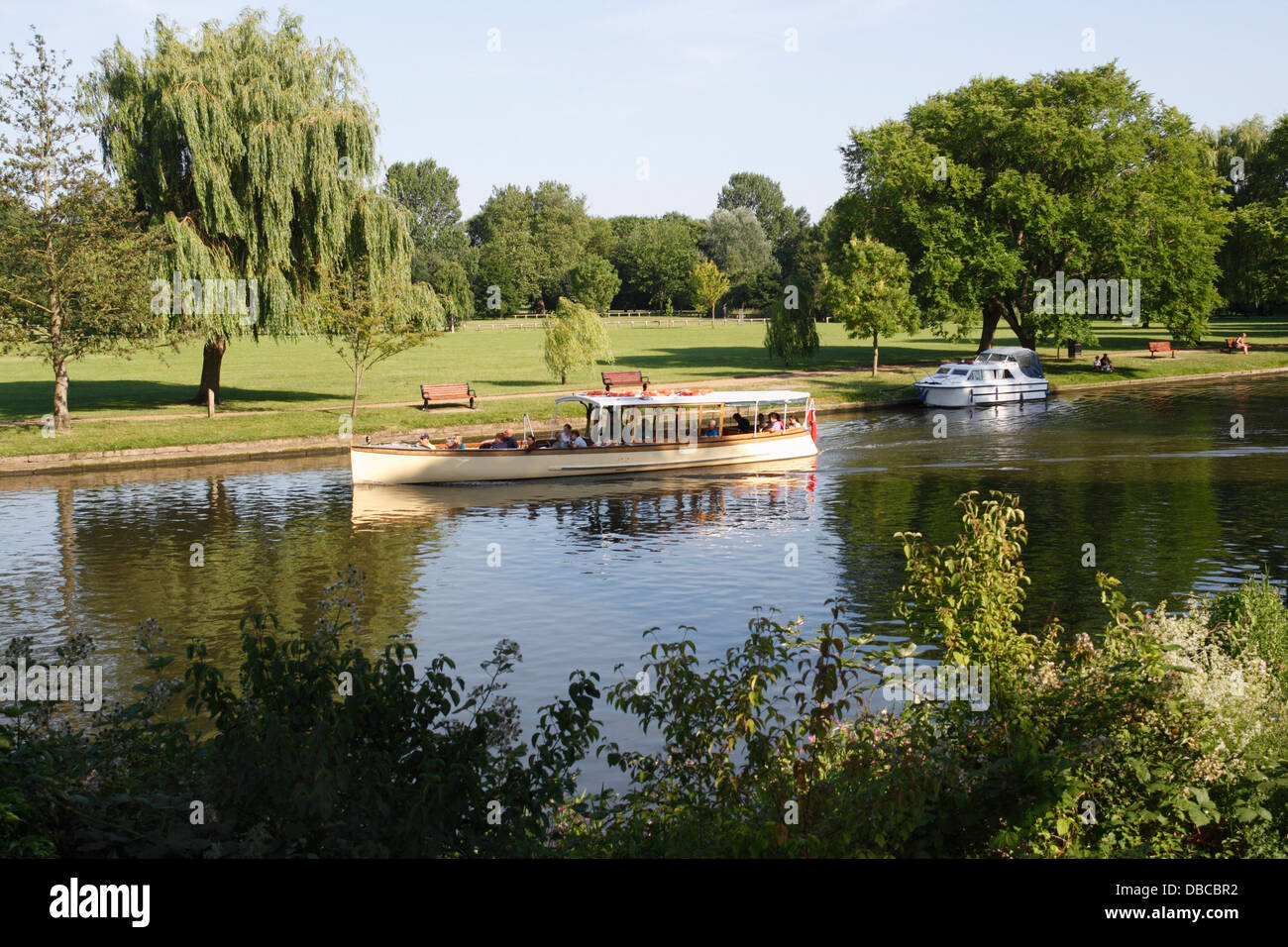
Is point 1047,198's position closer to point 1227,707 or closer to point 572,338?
point 572,338

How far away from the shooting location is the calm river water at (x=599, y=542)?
18.7 metres

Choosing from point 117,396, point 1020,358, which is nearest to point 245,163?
point 117,396

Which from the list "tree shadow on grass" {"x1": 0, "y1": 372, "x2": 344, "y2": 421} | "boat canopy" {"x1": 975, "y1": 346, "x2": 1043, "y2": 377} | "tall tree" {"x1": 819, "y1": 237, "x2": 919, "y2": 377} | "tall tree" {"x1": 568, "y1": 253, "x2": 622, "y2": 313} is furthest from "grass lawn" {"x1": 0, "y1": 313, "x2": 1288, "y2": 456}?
"tall tree" {"x1": 568, "y1": 253, "x2": 622, "y2": 313}

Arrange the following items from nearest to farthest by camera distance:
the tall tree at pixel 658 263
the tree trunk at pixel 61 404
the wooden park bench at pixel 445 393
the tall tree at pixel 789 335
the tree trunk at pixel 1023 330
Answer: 1. the tree trunk at pixel 61 404
2. the wooden park bench at pixel 445 393
3. the tree trunk at pixel 1023 330
4. the tall tree at pixel 789 335
5. the tall tree at pixel 658 263

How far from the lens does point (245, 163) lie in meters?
42.7

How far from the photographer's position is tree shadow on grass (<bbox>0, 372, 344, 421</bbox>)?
1864 inches

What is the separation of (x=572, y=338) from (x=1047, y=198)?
87.9ft

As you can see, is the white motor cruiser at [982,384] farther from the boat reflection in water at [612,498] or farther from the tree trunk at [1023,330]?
the boat reflection in water at [612,498]

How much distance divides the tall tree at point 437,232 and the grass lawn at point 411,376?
822 inches

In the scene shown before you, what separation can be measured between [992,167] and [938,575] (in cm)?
6258

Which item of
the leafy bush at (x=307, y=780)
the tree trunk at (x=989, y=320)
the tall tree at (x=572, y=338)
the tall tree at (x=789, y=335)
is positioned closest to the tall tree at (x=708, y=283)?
the tall tree at (x=789, y=335)

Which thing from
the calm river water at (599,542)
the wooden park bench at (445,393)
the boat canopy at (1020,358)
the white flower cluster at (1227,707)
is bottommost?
the calm river water at (599,542)
